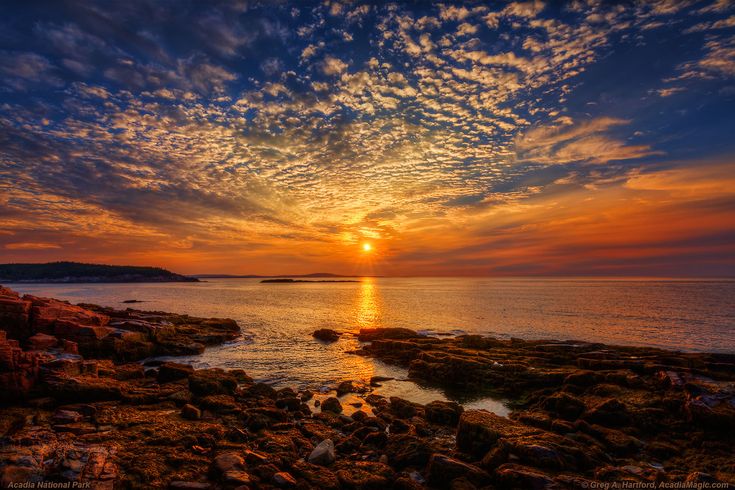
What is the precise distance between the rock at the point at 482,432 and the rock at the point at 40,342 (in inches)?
937

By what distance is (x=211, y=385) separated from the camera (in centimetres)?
1767

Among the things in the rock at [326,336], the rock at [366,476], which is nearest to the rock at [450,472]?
the rock at [366,476]

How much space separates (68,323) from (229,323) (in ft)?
Answer: 69.4

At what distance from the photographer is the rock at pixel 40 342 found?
63.3ft

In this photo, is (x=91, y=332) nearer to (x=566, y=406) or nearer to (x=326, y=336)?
(x=326, y=336)

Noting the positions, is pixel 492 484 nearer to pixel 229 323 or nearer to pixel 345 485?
pixel 345 485

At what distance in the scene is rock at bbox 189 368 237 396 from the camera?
57.1 ft

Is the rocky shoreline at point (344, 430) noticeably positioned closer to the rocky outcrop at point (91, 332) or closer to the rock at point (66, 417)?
the rock at point (66, 417)

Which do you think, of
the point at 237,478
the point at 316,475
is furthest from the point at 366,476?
the point at 237,478

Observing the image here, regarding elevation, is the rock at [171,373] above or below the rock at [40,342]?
below

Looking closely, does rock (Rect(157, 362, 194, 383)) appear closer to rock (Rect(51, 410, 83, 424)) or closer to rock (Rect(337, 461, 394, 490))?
rock (Rect(51, 410, 83, 424))

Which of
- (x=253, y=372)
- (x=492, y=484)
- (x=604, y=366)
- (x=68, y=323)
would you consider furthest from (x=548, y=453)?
(x=68, y=323)

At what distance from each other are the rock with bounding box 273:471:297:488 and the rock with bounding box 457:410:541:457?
6.34 metres

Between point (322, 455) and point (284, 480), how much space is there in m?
1.89
